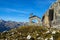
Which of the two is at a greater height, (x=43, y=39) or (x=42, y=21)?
(x=42, y=21)

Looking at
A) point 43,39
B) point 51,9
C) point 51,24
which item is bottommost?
point 43,39

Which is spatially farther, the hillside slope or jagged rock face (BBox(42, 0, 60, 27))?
jagged rock face (BBox(42, 0, 60, 27))

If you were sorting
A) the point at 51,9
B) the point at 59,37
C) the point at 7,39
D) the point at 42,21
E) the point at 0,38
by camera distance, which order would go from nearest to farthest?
1. the point at 59,37
2. the point at 7,39
3. the point at 0,38
4. the point at 51,9
5. the point at 42,21

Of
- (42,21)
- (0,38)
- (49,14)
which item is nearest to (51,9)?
(49,14)

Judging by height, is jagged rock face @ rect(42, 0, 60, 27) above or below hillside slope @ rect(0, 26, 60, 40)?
above

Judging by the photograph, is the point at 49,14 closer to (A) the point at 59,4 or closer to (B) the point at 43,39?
(A) the point at 59,4

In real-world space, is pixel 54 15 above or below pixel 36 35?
above

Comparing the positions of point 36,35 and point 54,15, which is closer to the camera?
point 36,35

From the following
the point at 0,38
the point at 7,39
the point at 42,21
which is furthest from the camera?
the point at 42,21

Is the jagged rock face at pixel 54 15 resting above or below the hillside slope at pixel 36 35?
above

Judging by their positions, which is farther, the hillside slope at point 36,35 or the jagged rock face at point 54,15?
the jagged rock face at point 54,15

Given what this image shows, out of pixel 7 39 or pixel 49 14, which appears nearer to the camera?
pixel 7 39

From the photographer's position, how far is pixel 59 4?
5300 cm

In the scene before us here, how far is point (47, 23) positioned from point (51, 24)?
8.53 ft
